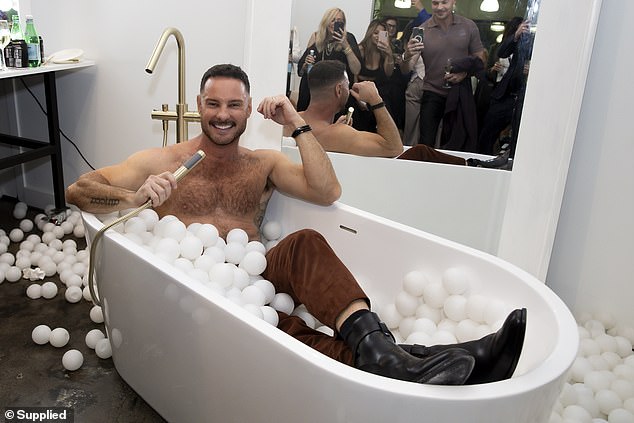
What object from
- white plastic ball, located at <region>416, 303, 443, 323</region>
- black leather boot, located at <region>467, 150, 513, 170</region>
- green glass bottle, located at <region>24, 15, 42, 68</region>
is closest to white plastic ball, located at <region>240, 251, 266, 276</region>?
white plastic ball, located at <region>416, 303, 443, 323</region>

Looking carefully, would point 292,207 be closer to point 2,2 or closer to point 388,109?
point 388,109

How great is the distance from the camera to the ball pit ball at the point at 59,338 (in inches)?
84.0

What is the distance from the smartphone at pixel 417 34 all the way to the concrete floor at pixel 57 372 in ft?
5.16

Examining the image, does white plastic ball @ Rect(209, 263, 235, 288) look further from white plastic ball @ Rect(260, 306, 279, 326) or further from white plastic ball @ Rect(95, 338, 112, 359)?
white plastic ball @ Rect(95, 338, 112, 359)

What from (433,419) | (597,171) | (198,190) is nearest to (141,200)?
(198,190)

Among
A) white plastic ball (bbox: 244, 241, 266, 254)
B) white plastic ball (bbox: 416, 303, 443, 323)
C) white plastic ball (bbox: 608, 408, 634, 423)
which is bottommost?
white plastic ball (bbox: 608, 408, 634, 423)

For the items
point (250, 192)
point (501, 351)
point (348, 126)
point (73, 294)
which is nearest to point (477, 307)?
point (501, 351)

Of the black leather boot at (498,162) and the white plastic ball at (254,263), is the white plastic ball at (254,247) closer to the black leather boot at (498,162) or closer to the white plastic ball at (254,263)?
the white plastic ball at (254,263)

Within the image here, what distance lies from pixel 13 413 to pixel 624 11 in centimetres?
233

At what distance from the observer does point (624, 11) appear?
2174mm

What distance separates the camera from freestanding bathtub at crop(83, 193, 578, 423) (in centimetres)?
120

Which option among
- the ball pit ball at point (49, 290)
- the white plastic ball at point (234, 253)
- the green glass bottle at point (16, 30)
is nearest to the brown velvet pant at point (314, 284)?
the white plastic ball at point (234, 253)

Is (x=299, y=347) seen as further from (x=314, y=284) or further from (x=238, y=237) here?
(x=238, y=237)

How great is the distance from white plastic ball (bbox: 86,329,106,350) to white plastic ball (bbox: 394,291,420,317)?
3.31ft
